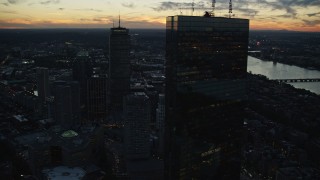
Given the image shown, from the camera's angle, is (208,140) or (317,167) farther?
(317,167)

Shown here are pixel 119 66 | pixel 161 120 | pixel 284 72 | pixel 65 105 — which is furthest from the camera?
pixel 284 72

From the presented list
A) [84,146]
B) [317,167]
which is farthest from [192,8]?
[317,167]

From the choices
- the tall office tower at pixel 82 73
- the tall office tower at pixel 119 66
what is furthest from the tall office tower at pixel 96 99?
the tall office tower at pixel 119 66

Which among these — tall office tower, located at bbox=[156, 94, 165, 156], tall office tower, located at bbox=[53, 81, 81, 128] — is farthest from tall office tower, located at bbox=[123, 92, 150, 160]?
tall office tower, located at bbox=[53, 81, 81, 128]

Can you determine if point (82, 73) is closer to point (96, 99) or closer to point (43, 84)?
point (96, 99)

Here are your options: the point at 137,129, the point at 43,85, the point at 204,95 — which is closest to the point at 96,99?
the point at 43,85

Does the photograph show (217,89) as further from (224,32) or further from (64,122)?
(64,122)
